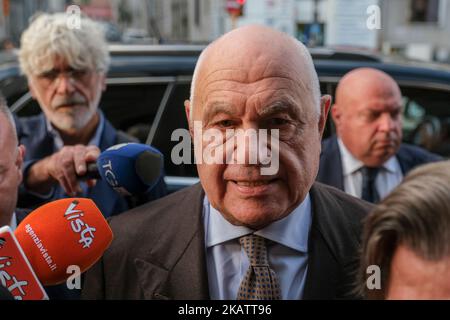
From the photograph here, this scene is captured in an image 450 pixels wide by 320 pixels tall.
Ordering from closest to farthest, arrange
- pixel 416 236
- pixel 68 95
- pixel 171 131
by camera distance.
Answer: pixel 416 236 < pixel 68 95 < pixel 171 131

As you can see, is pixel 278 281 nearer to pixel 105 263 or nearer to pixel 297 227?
pixel 297 227

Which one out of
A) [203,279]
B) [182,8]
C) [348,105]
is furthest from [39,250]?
[182,8]

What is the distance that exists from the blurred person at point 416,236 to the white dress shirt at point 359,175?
0.36 meters

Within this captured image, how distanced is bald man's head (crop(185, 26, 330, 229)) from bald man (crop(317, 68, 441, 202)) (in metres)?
0.30

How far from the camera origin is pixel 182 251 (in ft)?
4.07

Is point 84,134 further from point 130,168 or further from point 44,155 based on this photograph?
point 130,168

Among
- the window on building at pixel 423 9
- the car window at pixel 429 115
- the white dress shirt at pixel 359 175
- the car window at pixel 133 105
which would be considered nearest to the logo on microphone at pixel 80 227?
the white dress shirt at pixel 359 175

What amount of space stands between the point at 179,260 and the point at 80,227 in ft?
0.65

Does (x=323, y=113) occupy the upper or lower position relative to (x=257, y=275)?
upper

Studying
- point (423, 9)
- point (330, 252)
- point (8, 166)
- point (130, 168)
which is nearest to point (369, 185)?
point (330, 252)

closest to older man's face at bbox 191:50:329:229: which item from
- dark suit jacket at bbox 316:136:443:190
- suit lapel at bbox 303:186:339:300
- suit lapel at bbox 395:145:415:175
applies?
suit lapel at bbox 303:186:339:300

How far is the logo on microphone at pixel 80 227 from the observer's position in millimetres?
1165

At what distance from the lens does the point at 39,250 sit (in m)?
1.13
